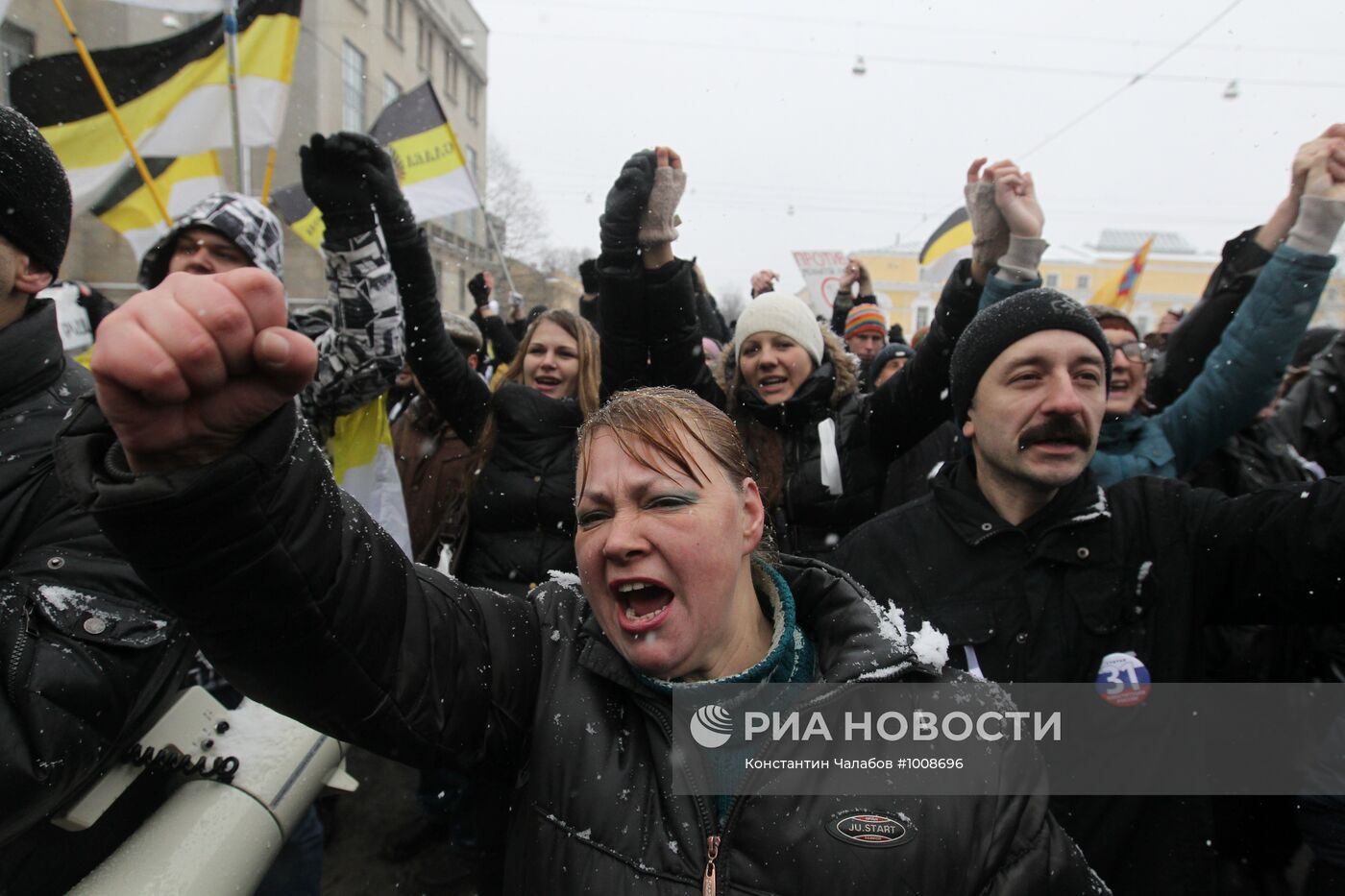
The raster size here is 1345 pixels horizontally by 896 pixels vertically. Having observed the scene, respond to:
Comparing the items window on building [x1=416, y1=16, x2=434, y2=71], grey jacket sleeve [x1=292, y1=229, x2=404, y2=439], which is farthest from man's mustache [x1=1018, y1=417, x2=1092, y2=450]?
window on building [x1=416, y1=16, x2=434, y2=71]

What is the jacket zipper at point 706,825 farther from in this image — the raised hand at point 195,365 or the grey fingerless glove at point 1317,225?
the grey fingerless glove at point 1317,225

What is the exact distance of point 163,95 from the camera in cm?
469

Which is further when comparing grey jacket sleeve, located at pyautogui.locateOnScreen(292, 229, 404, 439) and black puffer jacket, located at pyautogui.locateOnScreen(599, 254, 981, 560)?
grey jacket sleeve, located at pyautogui.locateOnScreen(292, 229, 404, 439)

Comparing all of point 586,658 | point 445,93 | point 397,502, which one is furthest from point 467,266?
point 586,658

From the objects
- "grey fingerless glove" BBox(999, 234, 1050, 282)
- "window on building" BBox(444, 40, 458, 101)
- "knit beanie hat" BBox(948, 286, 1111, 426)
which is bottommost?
"knit beanie hat" BBox(948, 286, 1111, 426)

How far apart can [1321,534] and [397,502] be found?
3048 millimetres

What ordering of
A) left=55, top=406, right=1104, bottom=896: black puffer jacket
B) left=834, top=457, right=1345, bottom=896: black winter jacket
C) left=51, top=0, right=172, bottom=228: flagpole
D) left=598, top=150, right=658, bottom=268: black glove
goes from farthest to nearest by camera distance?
left=51, top=0, right=172, bottom=228: flagpole < left=598, top=150, right=658, bottom=268: black glove < left=834, top=457, right=1345, bottom=896: black winter jacket < left=55, top=406, right=1104, bottom=896: black puffer jacket

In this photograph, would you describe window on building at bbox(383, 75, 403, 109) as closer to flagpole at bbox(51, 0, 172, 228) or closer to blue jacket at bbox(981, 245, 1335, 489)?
flagpole at bbox(51, 0, 172, 228)

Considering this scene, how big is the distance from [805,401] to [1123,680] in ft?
4.64

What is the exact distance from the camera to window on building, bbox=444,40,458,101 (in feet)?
94.8

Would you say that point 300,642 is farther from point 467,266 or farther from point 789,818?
point 467,266

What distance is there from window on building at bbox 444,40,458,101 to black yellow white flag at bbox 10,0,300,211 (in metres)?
27.6

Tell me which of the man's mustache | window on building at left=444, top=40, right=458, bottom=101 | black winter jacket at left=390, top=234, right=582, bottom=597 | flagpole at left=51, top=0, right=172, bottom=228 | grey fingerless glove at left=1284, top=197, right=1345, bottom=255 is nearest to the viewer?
the man's mustache

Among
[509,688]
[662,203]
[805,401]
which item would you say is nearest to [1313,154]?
[805,401]
